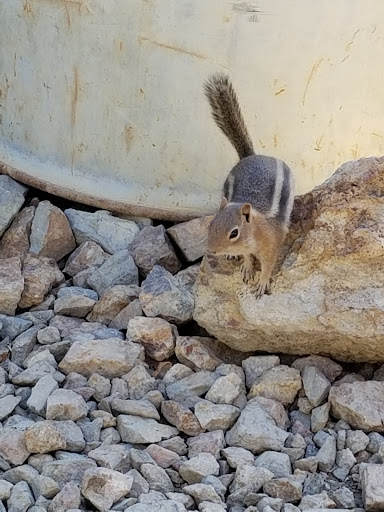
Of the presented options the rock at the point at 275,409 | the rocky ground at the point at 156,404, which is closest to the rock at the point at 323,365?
the rocky ground at the point at 156,404

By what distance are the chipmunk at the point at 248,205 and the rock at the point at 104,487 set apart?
35.8 inches

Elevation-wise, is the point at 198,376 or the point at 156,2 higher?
the point at 156,2

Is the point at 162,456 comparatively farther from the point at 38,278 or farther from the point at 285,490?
the point at 38,278

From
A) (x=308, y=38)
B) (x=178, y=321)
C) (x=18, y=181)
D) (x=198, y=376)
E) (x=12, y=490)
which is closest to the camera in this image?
(x=12, y=490)

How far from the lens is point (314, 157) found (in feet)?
13.9

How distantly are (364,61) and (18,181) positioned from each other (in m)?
1.79

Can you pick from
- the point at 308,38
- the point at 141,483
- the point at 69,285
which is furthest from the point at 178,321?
the point at 308,38

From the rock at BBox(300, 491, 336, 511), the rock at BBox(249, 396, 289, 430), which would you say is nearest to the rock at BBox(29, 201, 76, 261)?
the rock at BBox(249, 396, 289, 430)

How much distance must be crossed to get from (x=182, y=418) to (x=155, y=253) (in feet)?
3.92

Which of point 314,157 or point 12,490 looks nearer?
point 12,490

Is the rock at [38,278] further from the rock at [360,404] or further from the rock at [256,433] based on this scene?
the rock at [360,404]

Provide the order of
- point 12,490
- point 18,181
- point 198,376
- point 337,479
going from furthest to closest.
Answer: point 18,181
point 198,376
point 337,479
point 12,490

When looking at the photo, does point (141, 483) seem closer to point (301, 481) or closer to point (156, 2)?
point (301, 481)

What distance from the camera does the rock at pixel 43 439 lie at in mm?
2842
